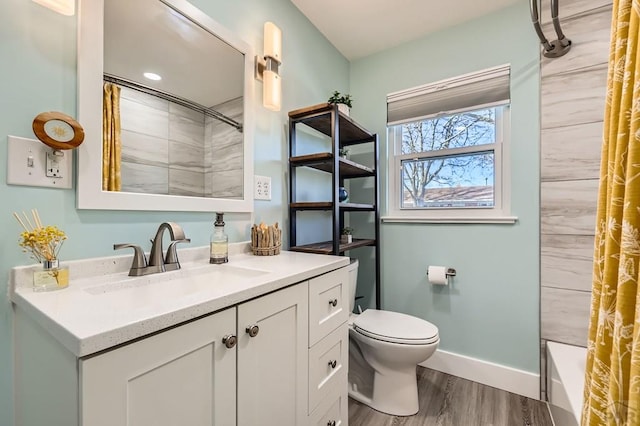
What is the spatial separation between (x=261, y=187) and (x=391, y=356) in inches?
45.3

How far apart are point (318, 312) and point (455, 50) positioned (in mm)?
2015

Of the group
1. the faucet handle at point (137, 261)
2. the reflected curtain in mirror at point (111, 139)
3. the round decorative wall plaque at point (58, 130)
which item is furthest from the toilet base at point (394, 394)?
the round decorative wall plaque at point (58, 130)

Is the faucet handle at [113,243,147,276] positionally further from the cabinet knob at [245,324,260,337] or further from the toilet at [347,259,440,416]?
the toilet at [347,259,440,416]

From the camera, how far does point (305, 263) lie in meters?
1.19

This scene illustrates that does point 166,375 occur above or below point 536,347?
above

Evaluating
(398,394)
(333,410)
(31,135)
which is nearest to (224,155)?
(31,135)

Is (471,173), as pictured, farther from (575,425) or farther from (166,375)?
(166,375)

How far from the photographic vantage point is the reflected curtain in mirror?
94 cm

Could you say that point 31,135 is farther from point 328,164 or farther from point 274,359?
point 328,164

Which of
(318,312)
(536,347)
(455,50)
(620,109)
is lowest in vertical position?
(536,347)

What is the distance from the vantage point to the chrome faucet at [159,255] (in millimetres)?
948

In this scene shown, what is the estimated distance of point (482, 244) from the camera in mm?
1867

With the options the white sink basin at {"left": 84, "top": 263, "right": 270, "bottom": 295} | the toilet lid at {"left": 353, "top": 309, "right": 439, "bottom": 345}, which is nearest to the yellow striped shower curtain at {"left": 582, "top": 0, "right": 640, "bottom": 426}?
the white sink basin at {"left": 84, "top": 263, "right": 270, "bottom": 295}

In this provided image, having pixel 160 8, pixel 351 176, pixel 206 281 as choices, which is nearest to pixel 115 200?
pixel 206 281
